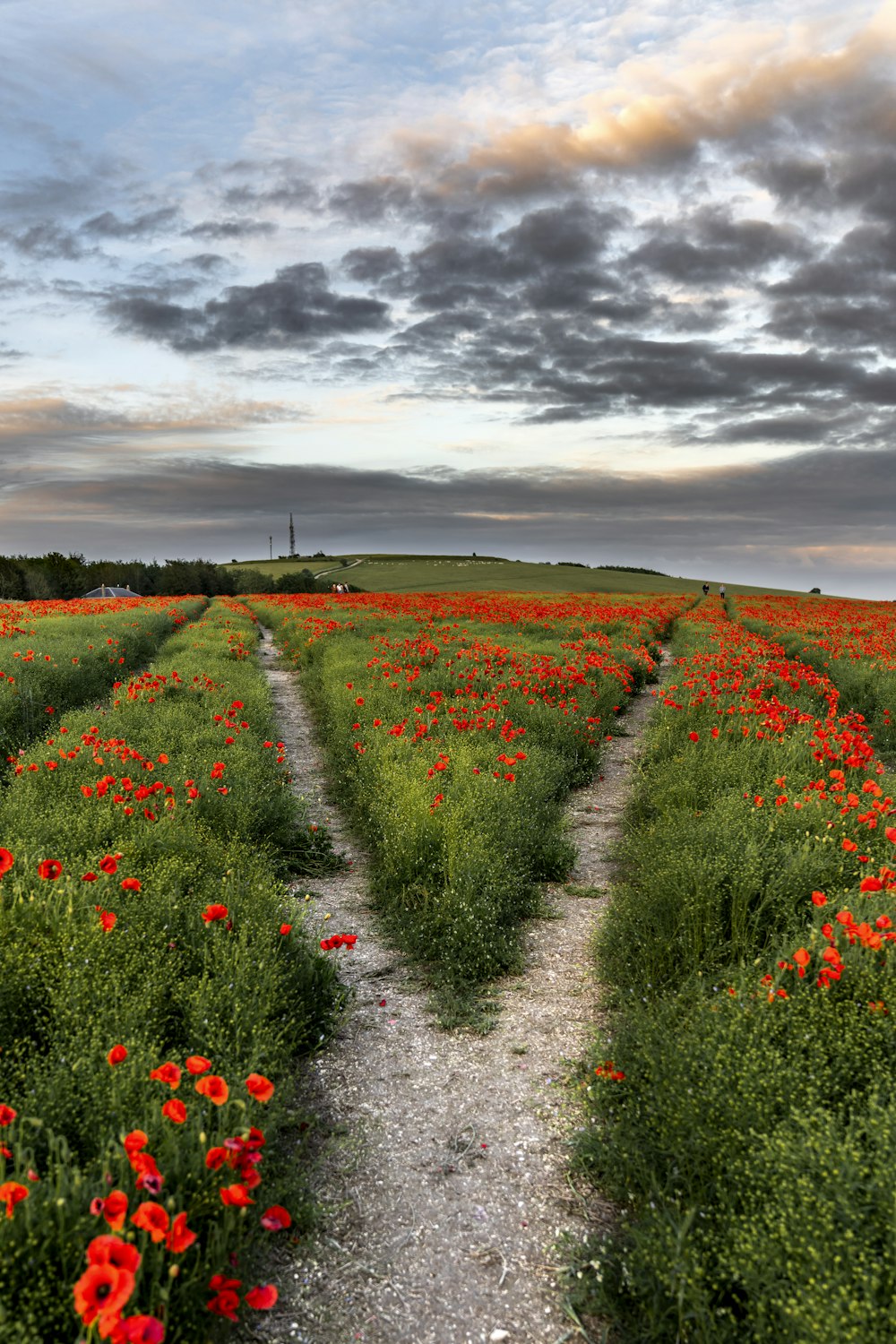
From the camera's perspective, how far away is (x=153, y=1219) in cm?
226

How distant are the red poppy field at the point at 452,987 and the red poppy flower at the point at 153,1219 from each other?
1cm

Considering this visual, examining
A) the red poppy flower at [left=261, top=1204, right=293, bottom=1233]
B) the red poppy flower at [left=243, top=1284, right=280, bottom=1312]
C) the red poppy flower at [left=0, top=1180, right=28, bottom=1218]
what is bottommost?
the red poppy flower at [left=243, top=1284, right=280, bottom=1312]

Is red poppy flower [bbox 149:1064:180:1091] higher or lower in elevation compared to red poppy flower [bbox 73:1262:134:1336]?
higher

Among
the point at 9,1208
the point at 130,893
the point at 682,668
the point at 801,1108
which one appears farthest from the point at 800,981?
→ the point at 682,668

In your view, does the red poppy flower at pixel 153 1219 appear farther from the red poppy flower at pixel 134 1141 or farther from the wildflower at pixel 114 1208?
the red poppy flower at pixel 134 1141

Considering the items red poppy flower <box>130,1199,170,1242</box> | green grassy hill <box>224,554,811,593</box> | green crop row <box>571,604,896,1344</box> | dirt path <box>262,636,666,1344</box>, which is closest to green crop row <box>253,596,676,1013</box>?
dirt path <box>262,636,666,1344</box>

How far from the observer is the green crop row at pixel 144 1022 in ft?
8.07

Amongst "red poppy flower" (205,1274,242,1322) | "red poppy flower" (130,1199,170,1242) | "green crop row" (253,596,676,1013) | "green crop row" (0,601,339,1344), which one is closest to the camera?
"red poppy flower" (130,1199,170,1242)

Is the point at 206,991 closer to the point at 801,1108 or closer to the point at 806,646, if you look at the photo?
the point at 801,1108

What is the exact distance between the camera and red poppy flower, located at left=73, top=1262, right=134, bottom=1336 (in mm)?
1930

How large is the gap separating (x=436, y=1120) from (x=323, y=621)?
1855 centimetres

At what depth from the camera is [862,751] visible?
697 centimetres

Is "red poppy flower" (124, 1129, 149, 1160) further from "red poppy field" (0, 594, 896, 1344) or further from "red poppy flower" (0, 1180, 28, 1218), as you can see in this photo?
"red poppy flower" (0, 1180, 28, 1218)

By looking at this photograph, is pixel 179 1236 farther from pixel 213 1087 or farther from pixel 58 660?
pixel 58 660
